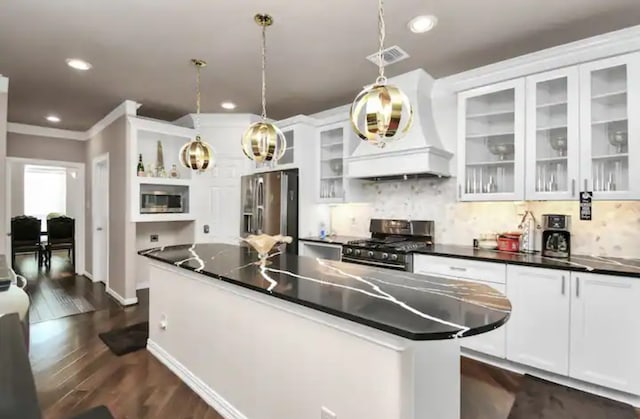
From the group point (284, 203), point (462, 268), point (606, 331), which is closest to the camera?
point (606, 331)

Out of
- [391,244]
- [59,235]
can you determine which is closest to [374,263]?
[391,244]

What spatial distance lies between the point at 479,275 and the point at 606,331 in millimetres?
860

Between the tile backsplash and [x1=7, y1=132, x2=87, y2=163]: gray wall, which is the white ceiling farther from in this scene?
[x1=7, y1=132, x2=87, y2=163]: gray wall

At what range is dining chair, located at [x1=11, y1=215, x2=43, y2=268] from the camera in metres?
6.58

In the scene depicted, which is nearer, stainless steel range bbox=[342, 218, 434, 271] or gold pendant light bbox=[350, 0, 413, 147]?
gold pendant light bbox=[350, 0, 413, 147]

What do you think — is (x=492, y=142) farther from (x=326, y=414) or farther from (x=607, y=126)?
(x=326, y=414)

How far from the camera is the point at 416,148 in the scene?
3.22 m

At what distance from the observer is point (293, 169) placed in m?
4.36

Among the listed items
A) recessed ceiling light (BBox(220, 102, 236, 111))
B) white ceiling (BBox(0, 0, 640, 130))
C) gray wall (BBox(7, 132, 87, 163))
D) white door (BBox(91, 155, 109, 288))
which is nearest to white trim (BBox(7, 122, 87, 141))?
gray wall (BBox(7, 132, 87, 163))

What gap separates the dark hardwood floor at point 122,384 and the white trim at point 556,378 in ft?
0.27

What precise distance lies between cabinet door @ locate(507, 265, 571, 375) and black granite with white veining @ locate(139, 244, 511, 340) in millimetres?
1160

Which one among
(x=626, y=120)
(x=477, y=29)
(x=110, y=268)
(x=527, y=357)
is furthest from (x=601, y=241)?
(x=110, y=268)

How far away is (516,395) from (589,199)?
1.56 m

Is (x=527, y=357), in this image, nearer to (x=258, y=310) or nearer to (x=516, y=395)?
(x=516, y=395)
